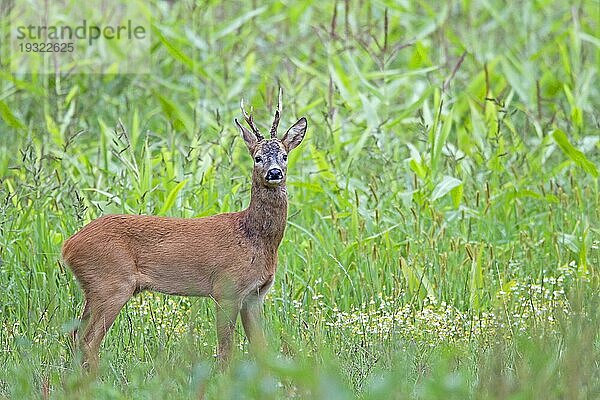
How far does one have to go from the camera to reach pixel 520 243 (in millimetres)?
6629

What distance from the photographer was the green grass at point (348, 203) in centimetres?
431

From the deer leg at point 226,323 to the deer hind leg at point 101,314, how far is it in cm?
41

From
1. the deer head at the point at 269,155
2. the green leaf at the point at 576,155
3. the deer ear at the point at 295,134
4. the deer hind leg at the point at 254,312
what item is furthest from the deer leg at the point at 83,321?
the green leaf at the point at 576,155

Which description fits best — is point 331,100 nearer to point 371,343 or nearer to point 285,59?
point 285,59

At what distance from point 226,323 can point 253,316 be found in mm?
221

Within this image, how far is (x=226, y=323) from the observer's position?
5086 millimetres

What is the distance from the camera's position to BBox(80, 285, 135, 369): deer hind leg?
5.03 meters

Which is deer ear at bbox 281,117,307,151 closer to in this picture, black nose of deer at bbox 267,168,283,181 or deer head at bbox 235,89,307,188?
deer head at bbox 235,89,307,188

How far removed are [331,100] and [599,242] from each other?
222cm

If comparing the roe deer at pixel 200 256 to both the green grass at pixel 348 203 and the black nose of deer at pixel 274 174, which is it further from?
the green grass at pixel 348 203

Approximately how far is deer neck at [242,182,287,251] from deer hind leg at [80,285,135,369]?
1.99 ft

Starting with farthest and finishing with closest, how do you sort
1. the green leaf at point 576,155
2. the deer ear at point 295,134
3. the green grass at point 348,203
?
the green leaf at point 576,155 → the deer ear at point 295,134 → the green grass at point 348,203

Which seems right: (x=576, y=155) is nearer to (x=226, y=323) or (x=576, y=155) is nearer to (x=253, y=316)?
(x=253, y=316)

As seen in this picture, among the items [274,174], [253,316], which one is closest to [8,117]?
[253,316]
